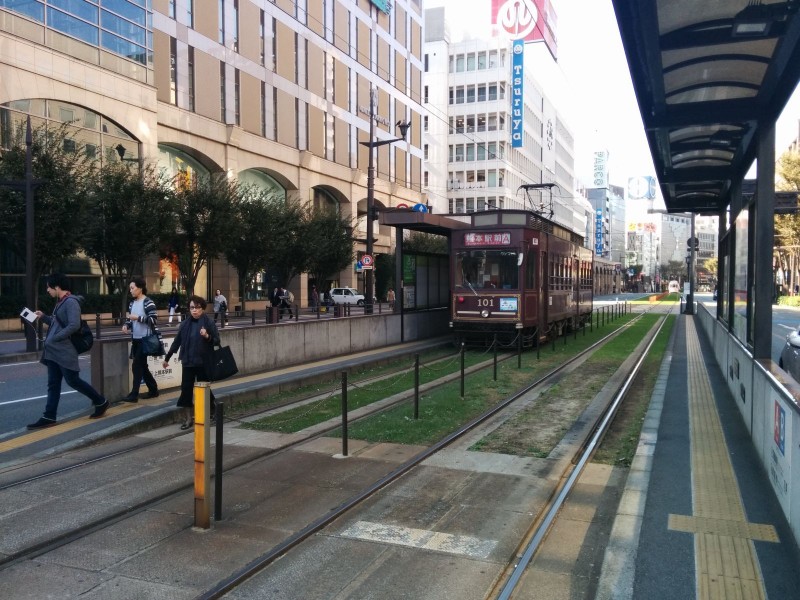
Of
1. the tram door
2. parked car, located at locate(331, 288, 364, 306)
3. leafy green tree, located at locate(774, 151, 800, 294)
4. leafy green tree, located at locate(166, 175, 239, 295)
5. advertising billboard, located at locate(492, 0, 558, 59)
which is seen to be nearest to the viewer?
the tram door

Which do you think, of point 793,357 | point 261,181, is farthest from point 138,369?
point 261,181

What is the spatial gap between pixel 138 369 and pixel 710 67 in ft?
26.8

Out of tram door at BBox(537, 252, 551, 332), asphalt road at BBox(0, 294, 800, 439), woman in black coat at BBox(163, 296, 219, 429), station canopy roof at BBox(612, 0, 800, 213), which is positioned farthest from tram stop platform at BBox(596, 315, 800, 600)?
tram door at BBox(537, 252, 551, 332)

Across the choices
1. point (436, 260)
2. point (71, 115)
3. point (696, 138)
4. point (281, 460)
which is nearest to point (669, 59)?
point (696, 138)

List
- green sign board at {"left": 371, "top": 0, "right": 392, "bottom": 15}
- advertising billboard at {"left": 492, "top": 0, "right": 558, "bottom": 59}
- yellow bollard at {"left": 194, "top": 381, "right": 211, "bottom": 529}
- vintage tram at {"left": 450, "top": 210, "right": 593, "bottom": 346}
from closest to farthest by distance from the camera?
yellow bollard at {"left": 194, "top": 381, "right": 211, "bottom": 529}
vintage tram at {"left": 450, "top": 210, "right": 593, "bottom": 346}
green sign board at {"left": 371, "top": 0, "right": 392, "bottom": 15}
advertising billboard at {"left": 492, "top": 0, "right": 558, "bottom": 59}

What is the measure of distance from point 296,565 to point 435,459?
3001 mm

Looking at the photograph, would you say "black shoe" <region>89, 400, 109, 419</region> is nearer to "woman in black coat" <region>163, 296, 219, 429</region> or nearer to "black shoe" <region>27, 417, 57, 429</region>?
"black shoe" <region>27, 417, 57, 429</region>

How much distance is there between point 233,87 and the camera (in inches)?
1576

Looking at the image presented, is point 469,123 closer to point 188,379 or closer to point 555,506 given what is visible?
point 188,379

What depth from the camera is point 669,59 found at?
7.36 meters

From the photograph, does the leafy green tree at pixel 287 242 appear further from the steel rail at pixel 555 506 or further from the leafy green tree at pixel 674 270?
the leafy green tree at pixel 674 270

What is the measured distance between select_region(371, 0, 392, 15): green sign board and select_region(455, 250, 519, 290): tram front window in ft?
137

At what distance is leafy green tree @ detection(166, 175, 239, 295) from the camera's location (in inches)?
1270

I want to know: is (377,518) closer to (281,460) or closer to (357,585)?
(357,585)
